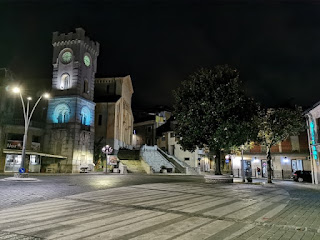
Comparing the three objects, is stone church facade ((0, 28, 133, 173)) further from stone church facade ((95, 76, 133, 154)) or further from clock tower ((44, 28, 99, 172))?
stone church facade ((95, 76, 133, 154))

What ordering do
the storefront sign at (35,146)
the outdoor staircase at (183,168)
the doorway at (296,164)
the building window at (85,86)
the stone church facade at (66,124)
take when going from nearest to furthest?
the stone church facade at (66,124) < the doorway at (296,164) < the storefront sign at (35,146) < the outdoor staircase at (183,168) < the building window at (85,86)

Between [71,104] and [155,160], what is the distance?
1781 cm

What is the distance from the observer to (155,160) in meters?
44.0

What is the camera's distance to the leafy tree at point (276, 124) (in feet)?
70.8

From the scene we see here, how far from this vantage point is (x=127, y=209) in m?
7.66

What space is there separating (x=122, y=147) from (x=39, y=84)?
20.2m

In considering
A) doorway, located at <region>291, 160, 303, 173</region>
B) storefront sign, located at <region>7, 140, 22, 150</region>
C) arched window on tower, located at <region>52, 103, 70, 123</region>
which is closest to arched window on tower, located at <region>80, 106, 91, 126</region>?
arched window on tower, located at <region>52, 103, 70, 123</region>

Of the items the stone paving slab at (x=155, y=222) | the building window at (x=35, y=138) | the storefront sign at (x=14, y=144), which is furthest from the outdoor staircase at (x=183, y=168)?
the stone paving slab at (x=155, y=222)

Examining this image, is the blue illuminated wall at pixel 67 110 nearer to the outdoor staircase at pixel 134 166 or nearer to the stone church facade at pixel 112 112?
the stone church facade at pixel 112 112

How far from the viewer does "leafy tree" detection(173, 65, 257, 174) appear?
20.0 meters

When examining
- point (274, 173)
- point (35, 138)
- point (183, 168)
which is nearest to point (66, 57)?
point (35, 138)

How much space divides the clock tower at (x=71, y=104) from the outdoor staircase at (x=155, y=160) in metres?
9.86

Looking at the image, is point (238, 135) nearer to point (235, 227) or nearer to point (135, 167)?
point (235, 227)

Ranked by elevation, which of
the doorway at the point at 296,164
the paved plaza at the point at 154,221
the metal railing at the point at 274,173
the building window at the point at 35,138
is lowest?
the metal railing at the point at 274,173
